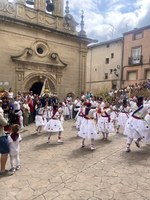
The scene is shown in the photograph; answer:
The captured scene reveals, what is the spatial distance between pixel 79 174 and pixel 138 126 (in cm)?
308

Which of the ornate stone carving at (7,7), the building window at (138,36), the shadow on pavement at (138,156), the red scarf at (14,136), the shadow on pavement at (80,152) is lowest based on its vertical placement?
the shadow on pavement at (80,152)

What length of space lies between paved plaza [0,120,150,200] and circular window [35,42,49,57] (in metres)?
14.5

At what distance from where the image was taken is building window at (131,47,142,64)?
3441cm

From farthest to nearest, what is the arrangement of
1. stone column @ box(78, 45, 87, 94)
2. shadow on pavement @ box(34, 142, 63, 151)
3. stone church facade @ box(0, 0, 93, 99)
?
stone column @ box(78, 45, 87, 94) < stone church facade @ box(0, 0, 93, 99) < shadow on pavement @ box(34, 142, 63, 151)

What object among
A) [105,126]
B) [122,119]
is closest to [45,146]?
[105,126]

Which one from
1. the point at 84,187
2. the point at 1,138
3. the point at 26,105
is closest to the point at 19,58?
the point at 26,105

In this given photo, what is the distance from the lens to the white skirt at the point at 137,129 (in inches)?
339

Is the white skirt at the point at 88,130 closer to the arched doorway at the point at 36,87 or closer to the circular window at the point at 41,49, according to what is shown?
the circular window at the point at 41,49

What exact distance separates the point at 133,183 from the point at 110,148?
3369mm

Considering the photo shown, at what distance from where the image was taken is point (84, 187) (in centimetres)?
577

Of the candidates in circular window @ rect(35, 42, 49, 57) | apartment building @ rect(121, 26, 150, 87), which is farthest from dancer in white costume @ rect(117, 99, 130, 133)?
apartment building @ rect(121, 26, 150, 87)

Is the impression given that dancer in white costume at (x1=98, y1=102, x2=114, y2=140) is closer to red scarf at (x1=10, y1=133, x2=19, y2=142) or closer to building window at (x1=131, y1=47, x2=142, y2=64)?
red scarf at (x1=10, y1=133, x2=19, y2=142)

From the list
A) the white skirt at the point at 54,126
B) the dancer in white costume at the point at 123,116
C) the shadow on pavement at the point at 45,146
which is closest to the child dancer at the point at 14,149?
the shadow on pavement at the point at 45,146

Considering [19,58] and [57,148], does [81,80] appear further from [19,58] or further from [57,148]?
[57,148]
